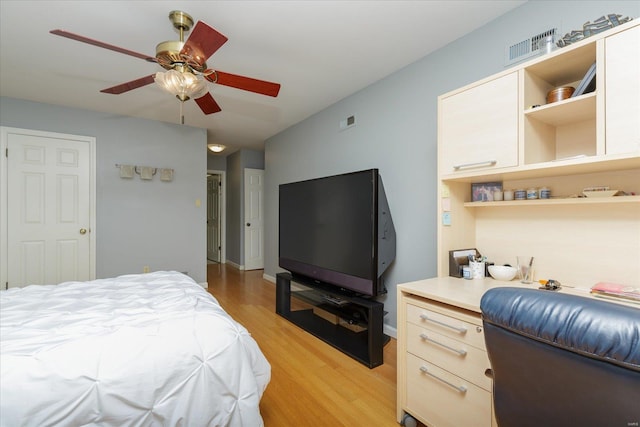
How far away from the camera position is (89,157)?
393 centimetres

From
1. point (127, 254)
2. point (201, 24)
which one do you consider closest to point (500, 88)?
point (201, 24)

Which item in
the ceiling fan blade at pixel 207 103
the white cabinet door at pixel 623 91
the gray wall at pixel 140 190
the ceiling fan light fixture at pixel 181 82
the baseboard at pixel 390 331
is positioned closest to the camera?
the white cabinet door at pixel 623 91

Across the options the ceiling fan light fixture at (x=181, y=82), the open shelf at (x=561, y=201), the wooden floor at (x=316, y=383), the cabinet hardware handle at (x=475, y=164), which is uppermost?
the ceiling fan light fixture at (x=181, y=82)

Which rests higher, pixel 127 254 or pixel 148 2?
pixel 148 2

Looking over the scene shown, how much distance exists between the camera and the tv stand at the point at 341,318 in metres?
2.34

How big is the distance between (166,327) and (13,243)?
145 inches

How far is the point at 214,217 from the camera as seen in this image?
728 centimetres

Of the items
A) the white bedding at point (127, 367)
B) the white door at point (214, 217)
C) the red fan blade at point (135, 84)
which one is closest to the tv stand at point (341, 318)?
the white bedding at point (127, 367)

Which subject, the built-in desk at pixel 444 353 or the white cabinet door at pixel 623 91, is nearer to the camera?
the white cabinet door at pixel 623 91

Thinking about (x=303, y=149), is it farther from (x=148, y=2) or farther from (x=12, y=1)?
(x=12, y=1)

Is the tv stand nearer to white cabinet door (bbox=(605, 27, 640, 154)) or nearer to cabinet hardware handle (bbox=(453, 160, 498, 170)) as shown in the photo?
cabinet hardware handle (bbox=(453, 160, 498, 170))

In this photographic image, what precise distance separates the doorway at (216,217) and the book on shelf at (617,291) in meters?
6.68

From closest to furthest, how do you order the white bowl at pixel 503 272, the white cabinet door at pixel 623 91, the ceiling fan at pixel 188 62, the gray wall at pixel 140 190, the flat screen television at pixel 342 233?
the white cabinet door at pixel 623 91 → the ceiling fan at pixel 188 62 → the white bowl at pixel 503 272 → the flat screen television at pixel 342 233 → the gray wall at pixel 140 190

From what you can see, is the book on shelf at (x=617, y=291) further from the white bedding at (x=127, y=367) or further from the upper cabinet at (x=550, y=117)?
the white bedding at (x=127, y=367)
